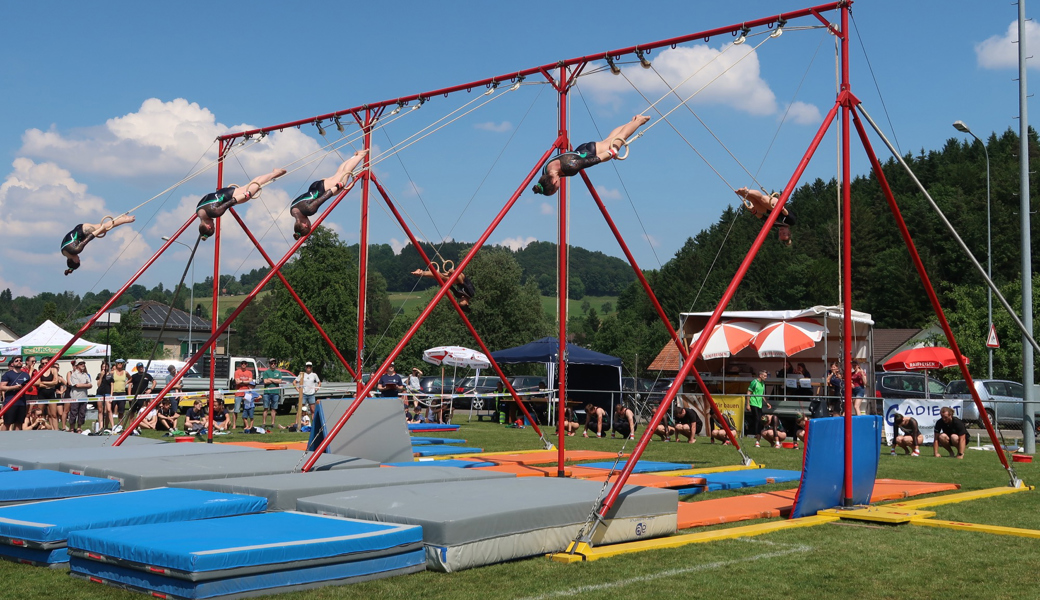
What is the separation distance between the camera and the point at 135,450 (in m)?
12.3

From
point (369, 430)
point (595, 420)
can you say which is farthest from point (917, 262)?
point (595, 420)

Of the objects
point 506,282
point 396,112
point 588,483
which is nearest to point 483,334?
point 506,282

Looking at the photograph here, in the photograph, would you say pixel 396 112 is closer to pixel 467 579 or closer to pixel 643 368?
pixel 467 579

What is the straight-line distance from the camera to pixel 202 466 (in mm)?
10453

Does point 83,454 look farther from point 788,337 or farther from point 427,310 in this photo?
point 788,337

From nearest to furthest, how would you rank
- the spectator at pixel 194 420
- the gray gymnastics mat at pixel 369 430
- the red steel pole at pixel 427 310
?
the red steel pole at pixel 427 310 < the gray gymnastics mat at pixel 369 430 < the spectator at pixel 194 420

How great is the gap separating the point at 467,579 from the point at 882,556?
341cm

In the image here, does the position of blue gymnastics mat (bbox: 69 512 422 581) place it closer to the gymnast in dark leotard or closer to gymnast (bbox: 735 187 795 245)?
the gymnast in dark leotard

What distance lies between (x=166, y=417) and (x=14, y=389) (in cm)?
381

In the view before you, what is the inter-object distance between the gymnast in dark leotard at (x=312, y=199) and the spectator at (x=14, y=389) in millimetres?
9254

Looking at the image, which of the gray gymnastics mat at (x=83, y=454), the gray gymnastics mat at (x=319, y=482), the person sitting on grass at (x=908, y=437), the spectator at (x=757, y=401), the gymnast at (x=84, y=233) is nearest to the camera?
the gray gymnastics mat at (x=319, y=482)

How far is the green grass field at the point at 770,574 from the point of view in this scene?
20.1ft

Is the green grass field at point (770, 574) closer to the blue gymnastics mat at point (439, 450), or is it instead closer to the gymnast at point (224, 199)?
the gymnast at point (224, 199)

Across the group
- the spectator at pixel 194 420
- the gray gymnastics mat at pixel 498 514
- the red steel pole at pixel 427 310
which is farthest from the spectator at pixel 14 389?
the gray gymnastics mat at pixel 498 514
